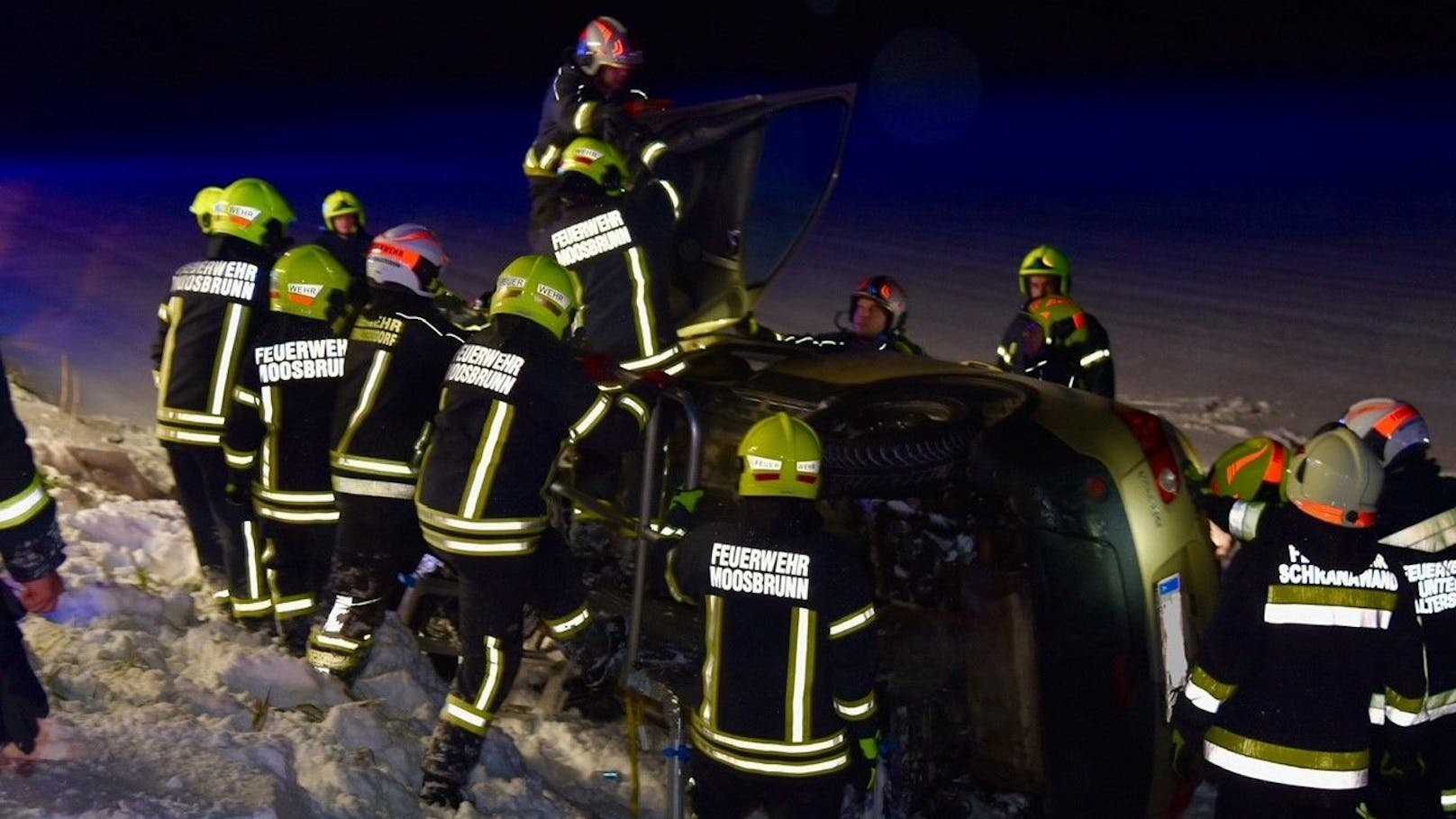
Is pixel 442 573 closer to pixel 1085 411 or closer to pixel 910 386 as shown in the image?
pixel 910 386

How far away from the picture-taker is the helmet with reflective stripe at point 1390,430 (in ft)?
15.1

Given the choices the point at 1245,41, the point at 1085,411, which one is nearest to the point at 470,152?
the point at 1245,41

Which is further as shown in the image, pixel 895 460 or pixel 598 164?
pixel 598 164

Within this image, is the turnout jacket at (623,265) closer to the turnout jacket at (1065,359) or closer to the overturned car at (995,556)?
the overturned car at (995,556)

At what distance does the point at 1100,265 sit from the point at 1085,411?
10.8m

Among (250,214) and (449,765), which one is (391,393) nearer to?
(250,214)

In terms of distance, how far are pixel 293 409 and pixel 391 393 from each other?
557mm

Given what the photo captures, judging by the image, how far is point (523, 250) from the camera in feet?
52.9

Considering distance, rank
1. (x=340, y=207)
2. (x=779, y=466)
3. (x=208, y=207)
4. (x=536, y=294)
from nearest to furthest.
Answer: (x=779, y=466) → (x=536, y=294) → (x=208, y=207) → (x=340, y=207)

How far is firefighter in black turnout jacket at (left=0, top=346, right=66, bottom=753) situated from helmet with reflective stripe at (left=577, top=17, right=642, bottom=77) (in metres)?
3.69

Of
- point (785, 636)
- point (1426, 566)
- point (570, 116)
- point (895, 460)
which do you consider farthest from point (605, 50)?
point (1426, 566)

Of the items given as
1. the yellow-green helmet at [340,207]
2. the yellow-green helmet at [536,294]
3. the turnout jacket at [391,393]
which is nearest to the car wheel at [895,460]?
the yellow-green helmet at [536,294]

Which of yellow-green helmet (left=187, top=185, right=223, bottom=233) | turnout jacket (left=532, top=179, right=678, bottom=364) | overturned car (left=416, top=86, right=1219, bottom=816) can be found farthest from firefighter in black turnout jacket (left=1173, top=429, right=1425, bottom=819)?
yellow-green helmet (left=187, top=185, right=223, bottom=233)

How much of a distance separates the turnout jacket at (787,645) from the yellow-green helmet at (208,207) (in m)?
3.04
